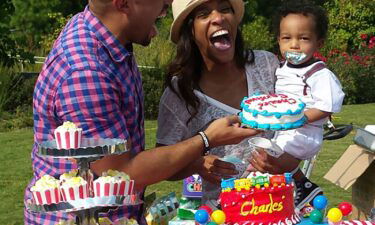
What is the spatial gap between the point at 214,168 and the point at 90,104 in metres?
1.10

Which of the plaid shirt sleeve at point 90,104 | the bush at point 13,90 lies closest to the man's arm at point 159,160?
the plaid shirt sleeve at point 90,104

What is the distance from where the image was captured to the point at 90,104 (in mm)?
2531

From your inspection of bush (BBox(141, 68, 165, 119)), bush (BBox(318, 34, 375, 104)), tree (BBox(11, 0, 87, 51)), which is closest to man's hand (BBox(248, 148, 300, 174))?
bush (BBox(141, 68, 165, 119))

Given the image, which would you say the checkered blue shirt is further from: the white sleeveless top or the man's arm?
the white sleeveless top

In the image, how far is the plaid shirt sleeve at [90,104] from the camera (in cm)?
253

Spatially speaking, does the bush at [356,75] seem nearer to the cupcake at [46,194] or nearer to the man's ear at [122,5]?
the man's ear at [122,5]

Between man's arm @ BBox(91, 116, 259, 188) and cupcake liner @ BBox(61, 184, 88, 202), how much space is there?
30cm

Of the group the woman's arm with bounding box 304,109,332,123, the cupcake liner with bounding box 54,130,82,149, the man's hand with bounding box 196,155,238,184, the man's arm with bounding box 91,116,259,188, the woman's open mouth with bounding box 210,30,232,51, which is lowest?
the man's hand with bounding box 196,155,238,184

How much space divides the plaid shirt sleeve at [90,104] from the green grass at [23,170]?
5.07 meters

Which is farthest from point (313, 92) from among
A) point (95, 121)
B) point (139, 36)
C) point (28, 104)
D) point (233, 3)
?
point (28, 104)

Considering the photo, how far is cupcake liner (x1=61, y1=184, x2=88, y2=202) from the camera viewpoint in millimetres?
2246

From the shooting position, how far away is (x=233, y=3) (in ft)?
12.0

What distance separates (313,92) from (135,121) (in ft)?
4.41

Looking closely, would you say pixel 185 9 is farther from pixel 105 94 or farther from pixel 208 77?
pixel 105 94
